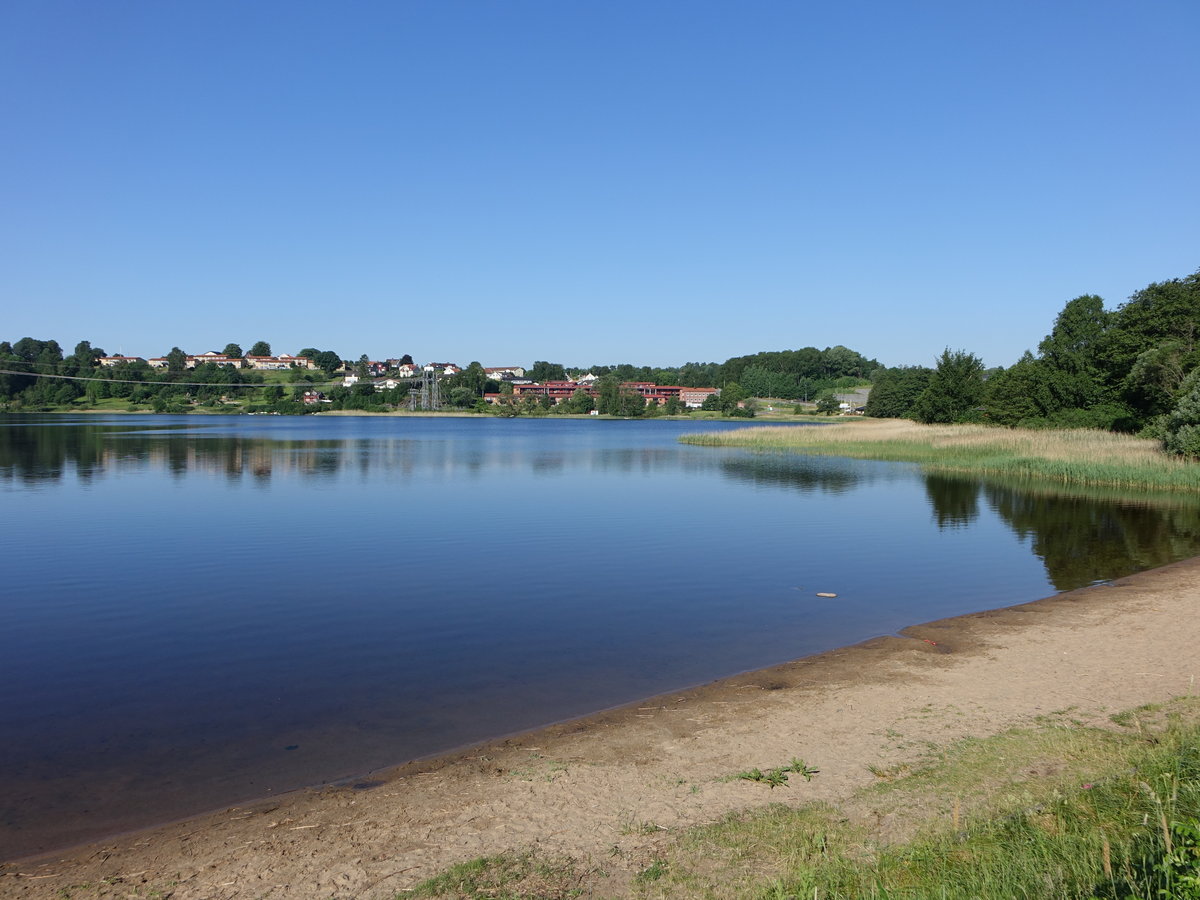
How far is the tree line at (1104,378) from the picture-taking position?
137 ft

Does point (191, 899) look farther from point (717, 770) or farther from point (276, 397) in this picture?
point (276, 397)

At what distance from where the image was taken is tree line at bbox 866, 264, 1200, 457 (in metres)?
41.8

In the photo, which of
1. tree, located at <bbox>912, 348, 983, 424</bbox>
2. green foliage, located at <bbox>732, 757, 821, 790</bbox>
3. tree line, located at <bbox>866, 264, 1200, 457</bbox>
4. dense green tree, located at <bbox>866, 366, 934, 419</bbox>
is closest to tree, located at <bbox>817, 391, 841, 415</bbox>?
dense green tree, located at <bbox>866, 366, 934, 419</bbox>

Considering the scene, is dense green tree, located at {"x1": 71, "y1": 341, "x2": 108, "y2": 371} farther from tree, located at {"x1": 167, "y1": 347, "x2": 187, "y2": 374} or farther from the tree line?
the tree line

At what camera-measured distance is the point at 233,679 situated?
1012 centimetres

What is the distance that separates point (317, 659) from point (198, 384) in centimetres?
17798

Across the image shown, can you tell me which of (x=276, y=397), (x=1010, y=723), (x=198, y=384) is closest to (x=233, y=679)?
(x=1010, y=723)

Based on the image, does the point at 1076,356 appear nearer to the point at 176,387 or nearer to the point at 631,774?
the point at 631,774

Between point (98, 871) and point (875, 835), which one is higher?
point (875, 835)

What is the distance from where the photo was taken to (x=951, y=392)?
6612cm

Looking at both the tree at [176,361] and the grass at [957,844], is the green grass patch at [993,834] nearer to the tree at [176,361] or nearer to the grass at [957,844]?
the grass at [957,844]

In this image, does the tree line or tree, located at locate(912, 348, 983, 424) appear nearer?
the tree line

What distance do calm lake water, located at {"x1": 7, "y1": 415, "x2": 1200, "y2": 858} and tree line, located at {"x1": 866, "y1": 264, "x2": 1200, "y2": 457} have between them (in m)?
12.5

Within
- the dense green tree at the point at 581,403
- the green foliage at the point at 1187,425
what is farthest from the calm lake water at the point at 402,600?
the dense green tree at the point at 581,403
